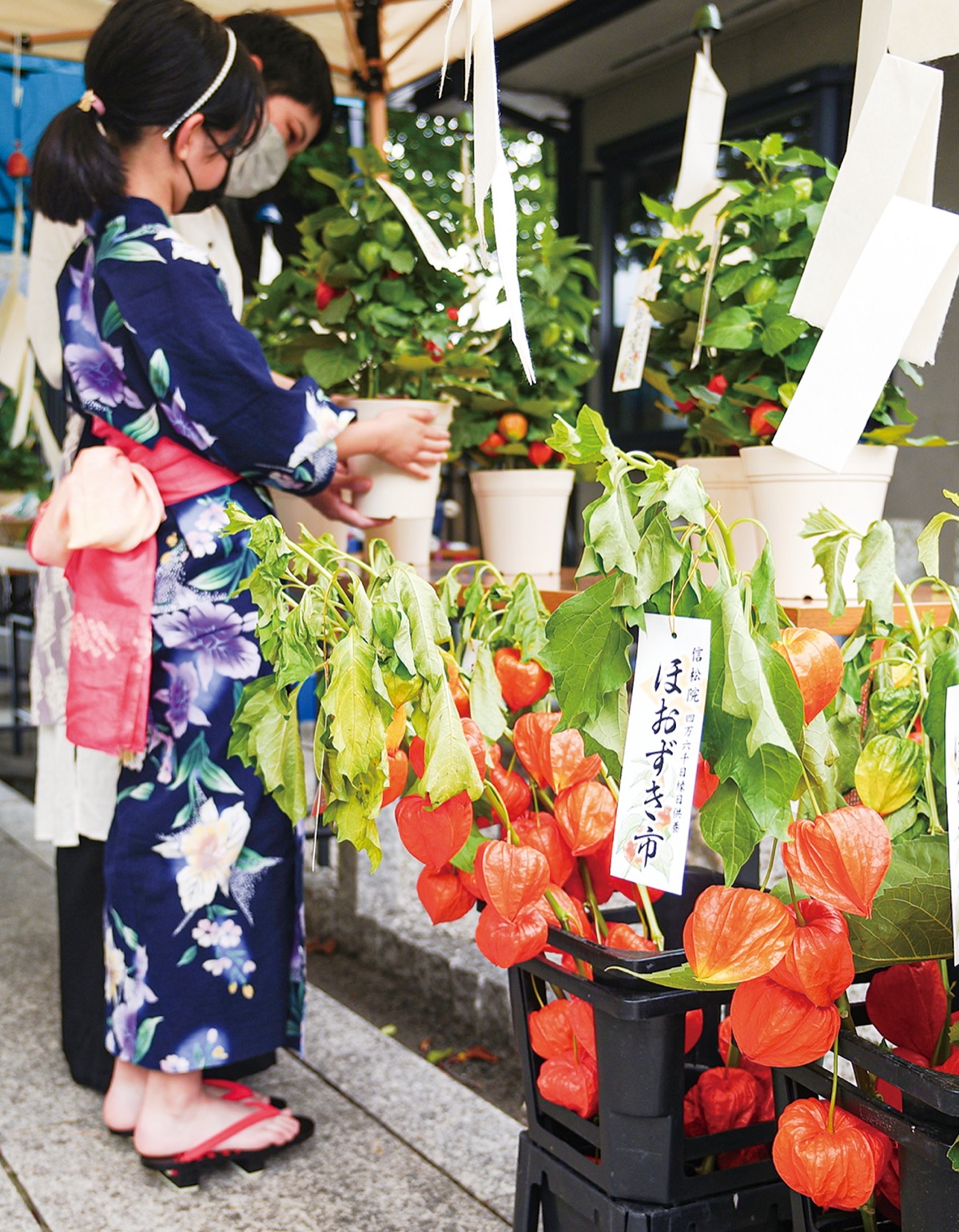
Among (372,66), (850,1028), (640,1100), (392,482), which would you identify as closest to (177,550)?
(392,482)

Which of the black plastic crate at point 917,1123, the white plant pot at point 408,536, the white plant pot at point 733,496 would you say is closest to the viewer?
the black plastic crate at point 917,1123

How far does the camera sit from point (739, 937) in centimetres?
73

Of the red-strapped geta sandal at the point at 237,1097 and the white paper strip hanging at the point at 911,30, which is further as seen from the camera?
the red-strapped geta sandal at the point at 237,1097

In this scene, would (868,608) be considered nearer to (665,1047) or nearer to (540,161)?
(665,1047)

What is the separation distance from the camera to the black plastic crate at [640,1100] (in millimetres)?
882

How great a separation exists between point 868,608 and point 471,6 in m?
0.51

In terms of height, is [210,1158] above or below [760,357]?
below

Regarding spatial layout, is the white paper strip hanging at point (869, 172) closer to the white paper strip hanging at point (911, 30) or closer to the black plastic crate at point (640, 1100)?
the white paper strip hanging at point (911, 30)

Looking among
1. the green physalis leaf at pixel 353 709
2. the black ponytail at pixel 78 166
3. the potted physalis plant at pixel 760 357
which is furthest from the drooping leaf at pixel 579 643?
the black ponytail at pixel 78 166

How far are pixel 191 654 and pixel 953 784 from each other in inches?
43.7

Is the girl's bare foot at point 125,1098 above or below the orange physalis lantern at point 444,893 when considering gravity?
below

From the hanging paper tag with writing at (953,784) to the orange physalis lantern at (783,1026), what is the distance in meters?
0.09

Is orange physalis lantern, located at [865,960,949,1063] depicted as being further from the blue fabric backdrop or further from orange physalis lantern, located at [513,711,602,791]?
the blue fabric backdrop

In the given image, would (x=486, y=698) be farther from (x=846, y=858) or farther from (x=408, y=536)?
→ (x=408, y=536)
